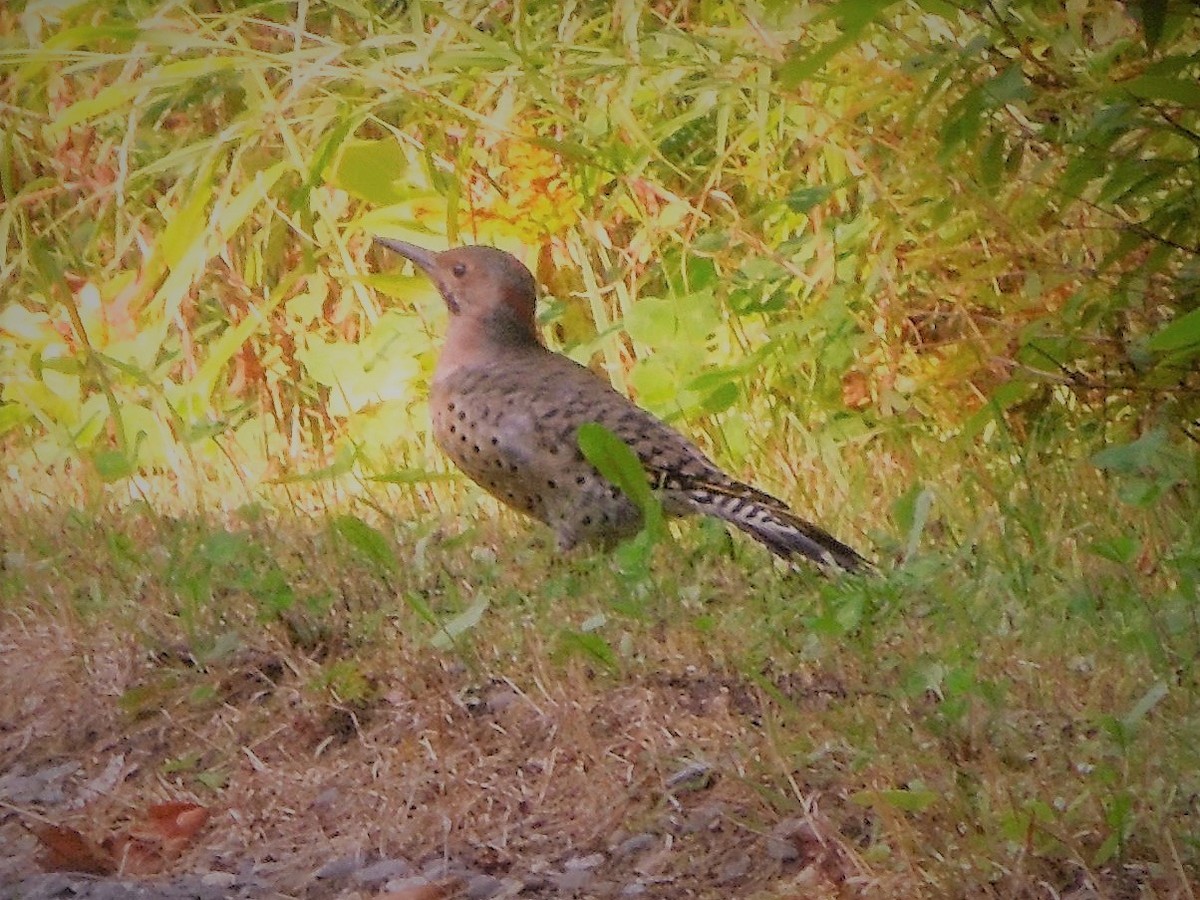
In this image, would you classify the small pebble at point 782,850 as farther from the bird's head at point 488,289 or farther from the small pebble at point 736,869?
the bird's head at point 488,289

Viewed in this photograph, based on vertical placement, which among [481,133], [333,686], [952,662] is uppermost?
[481,133]

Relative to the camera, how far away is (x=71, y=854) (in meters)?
2.58

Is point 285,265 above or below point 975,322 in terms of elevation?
below

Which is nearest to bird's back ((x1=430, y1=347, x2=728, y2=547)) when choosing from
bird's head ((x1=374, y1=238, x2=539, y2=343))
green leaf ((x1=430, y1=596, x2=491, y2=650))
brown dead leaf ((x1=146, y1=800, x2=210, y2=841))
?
bird's head ((x1=374, y1=238, x2=539, y2=343))

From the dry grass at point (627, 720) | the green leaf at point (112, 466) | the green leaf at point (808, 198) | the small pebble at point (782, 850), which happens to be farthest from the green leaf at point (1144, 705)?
the green leaf at point (112, 466)

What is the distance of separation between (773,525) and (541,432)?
2.20 ft

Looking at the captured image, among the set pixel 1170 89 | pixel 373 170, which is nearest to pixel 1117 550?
pixel 1170 89

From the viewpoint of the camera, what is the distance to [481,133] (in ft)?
17.3

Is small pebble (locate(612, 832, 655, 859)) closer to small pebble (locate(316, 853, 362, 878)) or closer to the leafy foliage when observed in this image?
small pebble (locate(316, 853, 362, 878))

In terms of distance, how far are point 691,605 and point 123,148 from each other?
2.49m

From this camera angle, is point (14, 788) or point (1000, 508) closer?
point (14, 788)

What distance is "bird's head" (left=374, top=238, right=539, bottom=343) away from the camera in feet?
14.6

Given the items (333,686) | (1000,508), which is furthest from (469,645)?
(1000,508)

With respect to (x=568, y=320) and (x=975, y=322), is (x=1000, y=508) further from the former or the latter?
(x=568, y=320)
